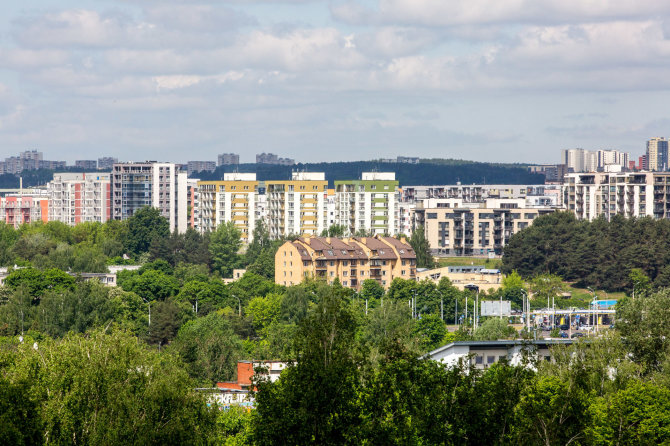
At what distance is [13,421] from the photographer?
2797cm

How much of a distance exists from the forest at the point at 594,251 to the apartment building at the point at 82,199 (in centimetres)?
6401

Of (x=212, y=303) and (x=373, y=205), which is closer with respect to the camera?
(x=212, y=303)

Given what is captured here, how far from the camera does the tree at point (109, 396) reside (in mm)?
29203

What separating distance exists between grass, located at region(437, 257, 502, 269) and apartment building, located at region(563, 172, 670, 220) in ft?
39.2

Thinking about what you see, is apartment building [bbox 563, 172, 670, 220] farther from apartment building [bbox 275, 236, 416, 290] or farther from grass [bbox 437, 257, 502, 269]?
apartment building [bbox 275, 236, 416, 290]

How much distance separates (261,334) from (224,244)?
4530 centimetres

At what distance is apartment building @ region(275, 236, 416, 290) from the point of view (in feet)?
325

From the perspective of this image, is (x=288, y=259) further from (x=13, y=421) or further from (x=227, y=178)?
(x=13, y=421)

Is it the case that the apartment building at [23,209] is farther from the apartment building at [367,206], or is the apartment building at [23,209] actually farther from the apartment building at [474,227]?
the apartment building at [474,227]

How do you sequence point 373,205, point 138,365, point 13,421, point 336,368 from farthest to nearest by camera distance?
point 373,205
point 138,365
point 13,421
point 336,368

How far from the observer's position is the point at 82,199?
159 m

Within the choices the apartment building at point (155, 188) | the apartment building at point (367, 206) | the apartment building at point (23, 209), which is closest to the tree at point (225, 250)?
the apartment building at point (367, 206)

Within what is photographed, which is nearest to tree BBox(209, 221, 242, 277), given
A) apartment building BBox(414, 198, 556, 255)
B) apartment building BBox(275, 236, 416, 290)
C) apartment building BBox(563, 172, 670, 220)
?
apartment building BBox(275, 236, 416, 290)

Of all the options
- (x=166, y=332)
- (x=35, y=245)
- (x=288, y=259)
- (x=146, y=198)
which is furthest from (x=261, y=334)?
(x=146, y=198)
